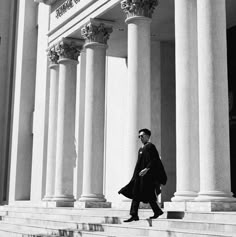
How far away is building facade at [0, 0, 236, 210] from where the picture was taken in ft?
50.0

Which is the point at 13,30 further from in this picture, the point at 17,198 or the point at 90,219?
the point at 90,219

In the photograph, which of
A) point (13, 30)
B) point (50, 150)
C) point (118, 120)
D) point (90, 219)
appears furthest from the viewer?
point (13, 30)

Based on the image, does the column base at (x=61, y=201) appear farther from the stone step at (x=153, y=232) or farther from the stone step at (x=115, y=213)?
the stone step at (x=153, y=232)

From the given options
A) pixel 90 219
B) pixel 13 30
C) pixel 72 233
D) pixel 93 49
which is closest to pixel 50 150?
pixel 93 49

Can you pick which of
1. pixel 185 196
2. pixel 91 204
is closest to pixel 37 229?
pixel 91 204

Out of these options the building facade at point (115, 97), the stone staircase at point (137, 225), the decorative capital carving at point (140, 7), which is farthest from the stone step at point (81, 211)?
the decorative capital carving at point (140, 7)

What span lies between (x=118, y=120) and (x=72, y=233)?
14.2 metres

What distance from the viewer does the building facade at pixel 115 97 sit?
15.2 m

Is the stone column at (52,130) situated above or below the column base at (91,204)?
above

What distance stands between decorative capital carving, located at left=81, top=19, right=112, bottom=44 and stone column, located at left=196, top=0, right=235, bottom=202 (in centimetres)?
873

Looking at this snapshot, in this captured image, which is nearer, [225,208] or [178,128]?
[225,208]

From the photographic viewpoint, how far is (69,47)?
27000mm

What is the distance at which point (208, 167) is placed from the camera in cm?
1478

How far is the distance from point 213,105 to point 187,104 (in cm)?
162
